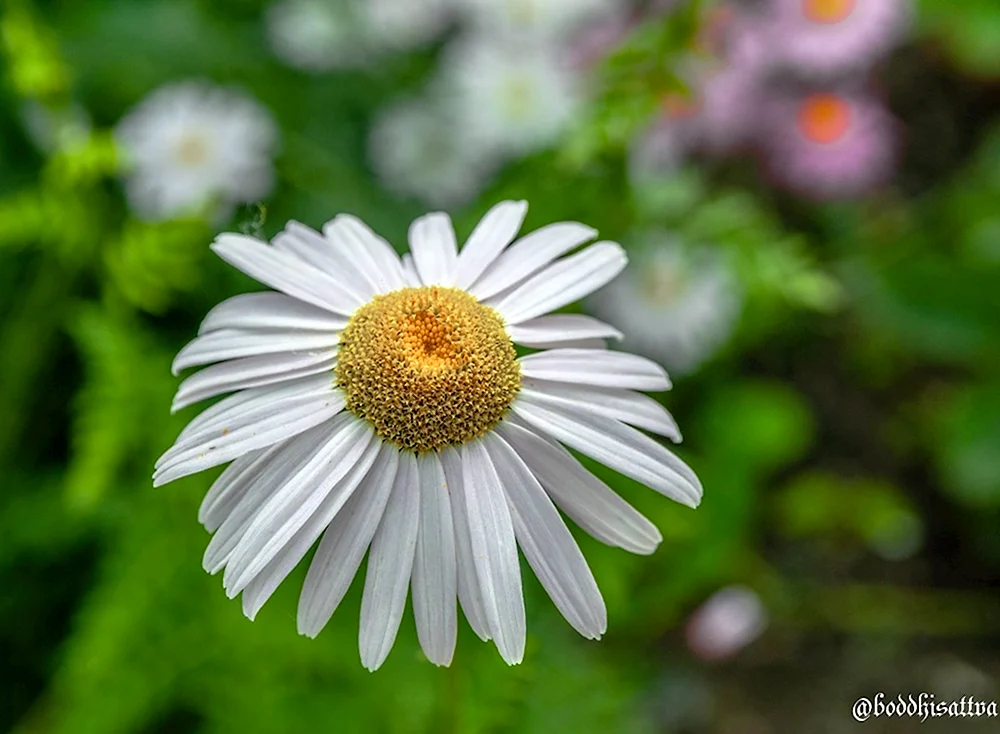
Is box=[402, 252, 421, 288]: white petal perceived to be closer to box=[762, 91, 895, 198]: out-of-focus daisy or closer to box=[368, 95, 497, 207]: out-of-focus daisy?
box=[368, 95, 497, 207]: out-of-focus daisy

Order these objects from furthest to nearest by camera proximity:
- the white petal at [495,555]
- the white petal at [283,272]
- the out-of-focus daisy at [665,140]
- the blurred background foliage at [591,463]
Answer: the out-of-focus daisy at [665,140], the blurred background foliage at [591,463], the white petal at [283,272], the white petal at [495,555]

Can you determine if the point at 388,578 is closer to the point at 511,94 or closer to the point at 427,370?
the point at 427,370

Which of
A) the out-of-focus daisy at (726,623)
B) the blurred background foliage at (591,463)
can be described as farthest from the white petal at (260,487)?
the out-of-focus daisy at (726,623)

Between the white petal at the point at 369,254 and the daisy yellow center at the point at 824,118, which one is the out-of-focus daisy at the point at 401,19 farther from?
the white petal at the point at 369,254

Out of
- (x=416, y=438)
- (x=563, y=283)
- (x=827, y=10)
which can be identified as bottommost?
→ (x=416, y=438)

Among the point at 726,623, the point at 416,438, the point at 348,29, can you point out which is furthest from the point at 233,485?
the point at 348,29

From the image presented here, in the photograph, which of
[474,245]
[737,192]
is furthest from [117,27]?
[474,245]
